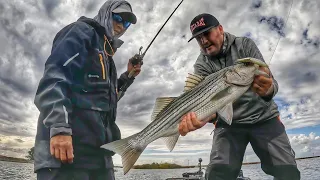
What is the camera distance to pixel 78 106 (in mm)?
3617

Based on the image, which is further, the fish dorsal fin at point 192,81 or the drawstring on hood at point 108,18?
the fish dorsal fin at point 192,81

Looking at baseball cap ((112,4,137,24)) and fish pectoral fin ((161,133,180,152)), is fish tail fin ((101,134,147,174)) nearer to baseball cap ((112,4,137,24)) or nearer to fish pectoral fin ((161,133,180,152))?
fish pectoral fin ((161,133,180,152))

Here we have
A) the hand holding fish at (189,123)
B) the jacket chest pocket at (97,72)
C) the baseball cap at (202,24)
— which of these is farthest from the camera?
the baseball cap at (202,24)

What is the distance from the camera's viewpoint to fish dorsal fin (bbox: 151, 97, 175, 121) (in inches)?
188

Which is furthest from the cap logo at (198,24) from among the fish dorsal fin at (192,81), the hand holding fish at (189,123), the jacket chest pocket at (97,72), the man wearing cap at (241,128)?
the jacket chest pocket at (97,72)

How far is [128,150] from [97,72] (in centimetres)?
124

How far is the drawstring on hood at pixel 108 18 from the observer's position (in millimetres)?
4602

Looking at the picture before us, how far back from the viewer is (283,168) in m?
5.53

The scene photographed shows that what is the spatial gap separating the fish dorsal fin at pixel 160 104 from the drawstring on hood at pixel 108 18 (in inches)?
46.8

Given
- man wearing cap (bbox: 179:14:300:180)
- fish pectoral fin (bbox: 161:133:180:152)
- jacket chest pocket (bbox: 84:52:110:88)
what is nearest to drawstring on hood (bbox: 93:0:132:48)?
jacket chest pocket (bbox: 84:52:110:88)

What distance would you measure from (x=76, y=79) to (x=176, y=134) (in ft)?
6.35

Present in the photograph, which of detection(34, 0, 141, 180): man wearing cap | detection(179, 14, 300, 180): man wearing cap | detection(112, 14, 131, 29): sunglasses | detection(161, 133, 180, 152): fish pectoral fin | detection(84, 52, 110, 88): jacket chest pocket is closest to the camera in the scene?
detection(34, 0, 141, 180): man wearing cap

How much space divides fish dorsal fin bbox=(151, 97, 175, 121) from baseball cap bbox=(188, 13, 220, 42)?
1.93m

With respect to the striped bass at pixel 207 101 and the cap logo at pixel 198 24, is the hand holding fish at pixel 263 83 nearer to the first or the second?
the striped bass at pixel 207 101
